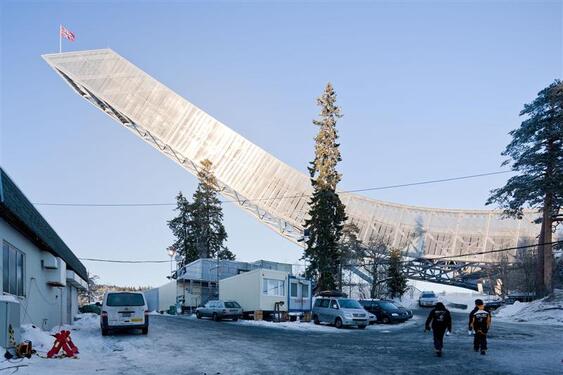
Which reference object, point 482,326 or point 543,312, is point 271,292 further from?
point 482,326

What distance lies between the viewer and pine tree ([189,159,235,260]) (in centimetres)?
6700

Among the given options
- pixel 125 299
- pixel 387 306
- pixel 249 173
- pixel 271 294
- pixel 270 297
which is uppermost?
pixel 249 173

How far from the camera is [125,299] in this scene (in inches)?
846

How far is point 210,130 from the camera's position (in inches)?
2837

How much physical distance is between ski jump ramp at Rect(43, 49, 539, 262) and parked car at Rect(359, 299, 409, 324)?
28.9 metres

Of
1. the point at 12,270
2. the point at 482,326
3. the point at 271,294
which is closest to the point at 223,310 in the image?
the point at 271,294

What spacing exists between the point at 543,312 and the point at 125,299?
27.4 metres

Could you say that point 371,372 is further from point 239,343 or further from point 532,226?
point 532,226

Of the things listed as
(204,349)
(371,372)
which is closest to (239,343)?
(204,349)

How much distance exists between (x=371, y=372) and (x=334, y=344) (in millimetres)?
6887

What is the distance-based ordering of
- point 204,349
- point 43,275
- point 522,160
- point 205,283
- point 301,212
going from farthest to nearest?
point 301,212
point 205,283
point 522,160
point 43,275
point 204,349

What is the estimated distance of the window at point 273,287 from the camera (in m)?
35.2

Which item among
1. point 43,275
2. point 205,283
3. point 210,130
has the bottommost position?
point 205,283

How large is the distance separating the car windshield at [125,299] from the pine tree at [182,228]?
4611 cm
